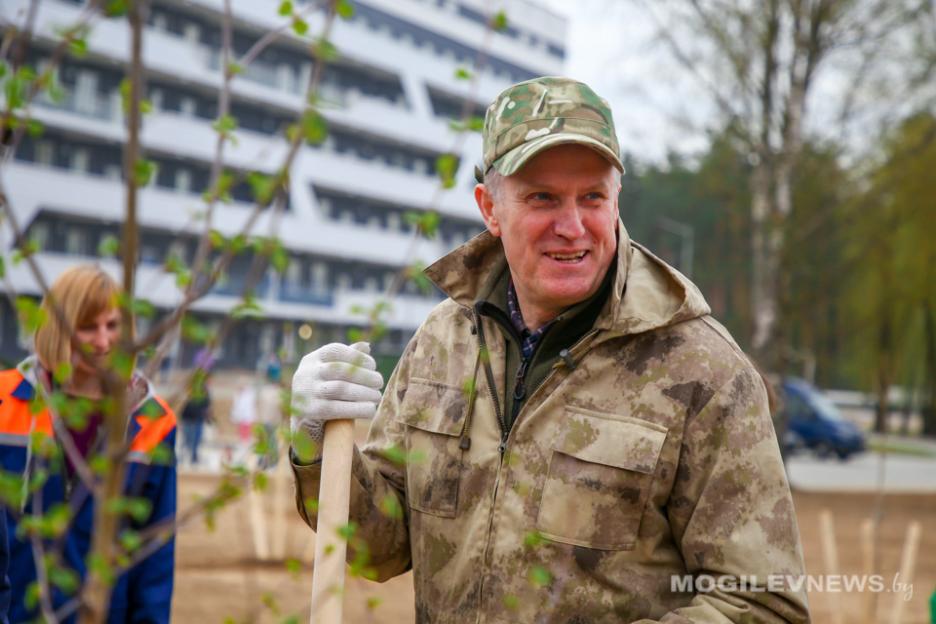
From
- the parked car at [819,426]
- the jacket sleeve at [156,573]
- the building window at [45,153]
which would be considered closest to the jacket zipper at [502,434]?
the jacket sleeve at [156,573]

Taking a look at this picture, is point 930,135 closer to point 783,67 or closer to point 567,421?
point 783,67

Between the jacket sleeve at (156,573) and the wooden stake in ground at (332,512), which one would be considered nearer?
the wooden stake in ground at (332,512)

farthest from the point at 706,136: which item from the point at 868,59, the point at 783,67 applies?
the point at 868,59

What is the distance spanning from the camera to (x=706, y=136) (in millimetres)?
15625

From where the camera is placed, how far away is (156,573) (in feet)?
9.95

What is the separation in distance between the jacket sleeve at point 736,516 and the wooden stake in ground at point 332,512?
0.59m

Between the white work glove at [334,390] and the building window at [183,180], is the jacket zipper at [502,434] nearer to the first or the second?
the white work glove at [334,390]

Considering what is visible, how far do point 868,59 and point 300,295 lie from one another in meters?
32.9

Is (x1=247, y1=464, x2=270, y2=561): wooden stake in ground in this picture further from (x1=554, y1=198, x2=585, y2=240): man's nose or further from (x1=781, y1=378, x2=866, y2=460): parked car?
(x1=781, y1=378, x2=866, y2=460): parked car

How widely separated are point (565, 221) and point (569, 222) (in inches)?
0.4

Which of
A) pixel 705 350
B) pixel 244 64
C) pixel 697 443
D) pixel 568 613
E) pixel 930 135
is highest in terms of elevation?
pixel 930 135

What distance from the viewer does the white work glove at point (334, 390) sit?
2.24 m

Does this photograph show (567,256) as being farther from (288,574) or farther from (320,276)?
(320,276)

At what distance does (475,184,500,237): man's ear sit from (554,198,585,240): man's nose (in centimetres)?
23
